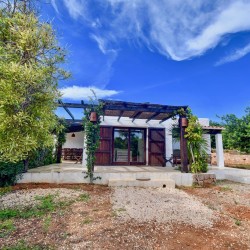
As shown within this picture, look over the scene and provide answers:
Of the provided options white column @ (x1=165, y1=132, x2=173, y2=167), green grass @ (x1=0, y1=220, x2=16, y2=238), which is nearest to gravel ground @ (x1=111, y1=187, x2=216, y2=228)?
→ green grass @ (x1=0, y1=220, x2=16, y2=238)

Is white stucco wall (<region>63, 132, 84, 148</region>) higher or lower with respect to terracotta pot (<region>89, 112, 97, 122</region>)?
lower

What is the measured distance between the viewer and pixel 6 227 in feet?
11.9

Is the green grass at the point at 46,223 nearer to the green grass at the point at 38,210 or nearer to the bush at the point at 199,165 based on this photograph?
the green grass at the point at 38,210

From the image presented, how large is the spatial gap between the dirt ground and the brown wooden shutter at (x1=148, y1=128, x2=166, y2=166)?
702 cm

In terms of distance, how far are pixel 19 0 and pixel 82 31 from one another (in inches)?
198

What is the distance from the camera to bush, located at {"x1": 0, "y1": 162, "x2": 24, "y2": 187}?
21.9 feet

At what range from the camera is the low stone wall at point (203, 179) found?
790 cm

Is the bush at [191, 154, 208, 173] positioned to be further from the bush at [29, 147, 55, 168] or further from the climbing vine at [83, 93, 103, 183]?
the bush at [29, 147, 55, 168]

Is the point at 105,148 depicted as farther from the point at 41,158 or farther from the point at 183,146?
the point at 183,146

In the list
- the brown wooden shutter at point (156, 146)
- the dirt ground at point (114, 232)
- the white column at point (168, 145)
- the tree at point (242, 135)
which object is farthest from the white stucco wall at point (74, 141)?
the dirt ground at point (114, 232)

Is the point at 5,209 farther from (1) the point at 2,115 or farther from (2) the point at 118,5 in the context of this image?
(2) the point at 118,5

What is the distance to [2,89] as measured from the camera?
350cm

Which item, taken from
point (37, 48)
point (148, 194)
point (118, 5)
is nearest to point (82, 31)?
point (118, 5)

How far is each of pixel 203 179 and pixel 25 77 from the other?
7439 millimetres
